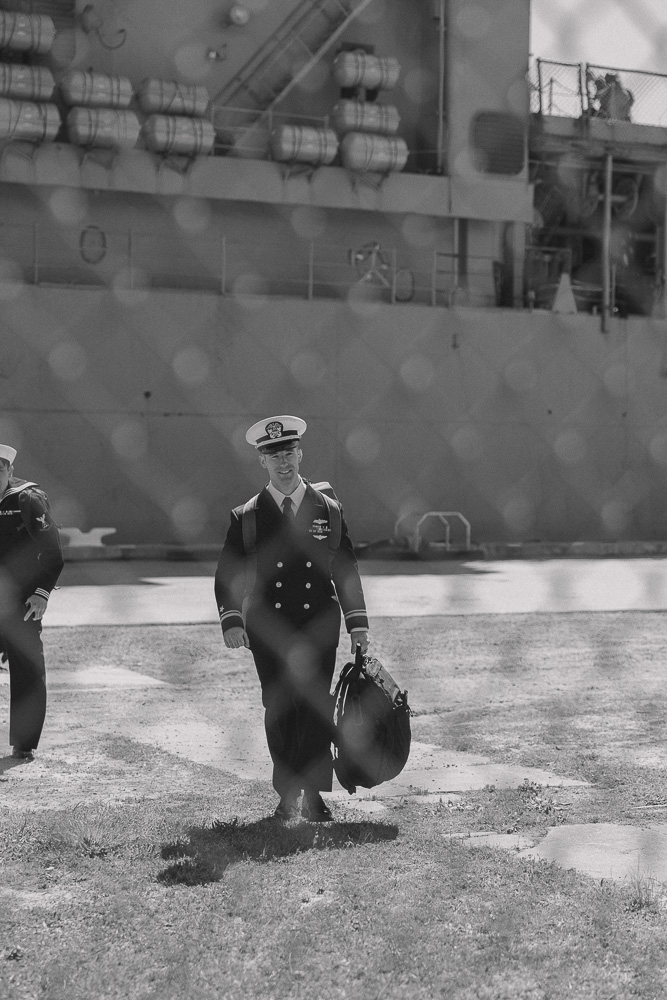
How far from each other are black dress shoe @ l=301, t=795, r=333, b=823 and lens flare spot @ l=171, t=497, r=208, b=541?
13.7 m

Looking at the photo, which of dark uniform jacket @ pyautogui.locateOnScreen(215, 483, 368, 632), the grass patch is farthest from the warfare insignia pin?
the grass patch

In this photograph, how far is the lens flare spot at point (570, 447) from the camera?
20.4m

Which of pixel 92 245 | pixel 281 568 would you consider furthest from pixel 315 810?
pixel 92 245

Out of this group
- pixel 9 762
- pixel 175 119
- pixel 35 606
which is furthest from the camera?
pixel 175 119

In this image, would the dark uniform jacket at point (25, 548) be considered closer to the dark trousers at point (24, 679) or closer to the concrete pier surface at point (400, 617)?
the dark trousers at point (24, 679)

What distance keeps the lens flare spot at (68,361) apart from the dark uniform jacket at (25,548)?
12275 mm

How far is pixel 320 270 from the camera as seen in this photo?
20.0 m

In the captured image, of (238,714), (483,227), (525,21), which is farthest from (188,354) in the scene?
(238,714)

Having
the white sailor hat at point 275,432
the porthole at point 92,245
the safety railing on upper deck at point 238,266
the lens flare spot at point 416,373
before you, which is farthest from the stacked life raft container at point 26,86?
the white sailor hat at point 275,432

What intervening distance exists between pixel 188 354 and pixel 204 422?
3.05 ft

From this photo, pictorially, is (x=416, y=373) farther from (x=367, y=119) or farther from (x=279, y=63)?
(x=279, y=63)

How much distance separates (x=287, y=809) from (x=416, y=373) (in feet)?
50.6

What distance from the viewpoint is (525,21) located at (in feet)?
66.7

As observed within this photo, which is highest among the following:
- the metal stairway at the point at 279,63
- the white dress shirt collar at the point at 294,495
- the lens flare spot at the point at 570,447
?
the metal stairway at the point at 279,63
